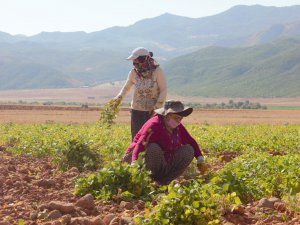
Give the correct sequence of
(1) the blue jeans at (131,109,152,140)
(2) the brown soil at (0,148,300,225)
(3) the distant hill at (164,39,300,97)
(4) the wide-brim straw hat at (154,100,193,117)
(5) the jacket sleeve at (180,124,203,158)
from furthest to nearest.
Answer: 1. (3) the distant hill at (164,39,300,97)
2. (1) the blue jeans at (131,109,152,140)
3. (5) the jacket sleeve at (180,124,203,158)
4. (4) the wide-brim straw hat at (154,100,193,117)
5. (2) the brown soil at (0,148,300,225)

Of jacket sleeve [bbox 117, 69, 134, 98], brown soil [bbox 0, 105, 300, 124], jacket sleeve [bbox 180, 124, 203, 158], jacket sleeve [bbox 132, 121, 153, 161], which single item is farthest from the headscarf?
brown soil [bbox 0, 105, 300, 124]

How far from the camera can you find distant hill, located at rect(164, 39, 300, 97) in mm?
124762

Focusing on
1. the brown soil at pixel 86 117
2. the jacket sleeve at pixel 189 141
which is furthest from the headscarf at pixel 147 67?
the brown soil at pixel 86 117

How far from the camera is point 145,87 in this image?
8.33 meters

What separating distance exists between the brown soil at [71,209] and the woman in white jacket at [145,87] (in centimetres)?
197

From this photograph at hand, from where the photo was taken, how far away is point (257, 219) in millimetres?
5008

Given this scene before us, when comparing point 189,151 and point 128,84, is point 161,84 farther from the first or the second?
point 189,151

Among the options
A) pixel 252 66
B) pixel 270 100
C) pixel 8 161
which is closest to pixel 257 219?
pixel 8 161

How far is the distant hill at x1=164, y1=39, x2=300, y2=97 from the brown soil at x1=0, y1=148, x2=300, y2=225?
109564 millimetres

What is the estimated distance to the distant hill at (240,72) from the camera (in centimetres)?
12476

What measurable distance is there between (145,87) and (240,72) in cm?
14417

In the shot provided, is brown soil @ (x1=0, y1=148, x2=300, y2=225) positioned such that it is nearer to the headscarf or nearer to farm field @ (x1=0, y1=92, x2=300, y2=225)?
farm field @ (x1=0, y1=92, x2=300, y2=225)

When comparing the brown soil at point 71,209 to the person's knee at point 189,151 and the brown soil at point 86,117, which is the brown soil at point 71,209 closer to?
the person's knee at point 189,151

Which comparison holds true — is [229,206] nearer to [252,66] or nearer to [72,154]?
[72,154]
